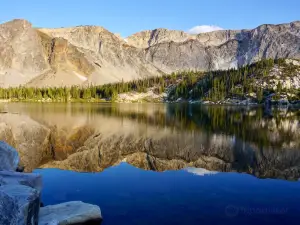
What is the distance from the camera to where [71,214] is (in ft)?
53.6

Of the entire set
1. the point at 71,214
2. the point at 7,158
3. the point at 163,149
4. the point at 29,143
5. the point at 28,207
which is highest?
the point at 28,207

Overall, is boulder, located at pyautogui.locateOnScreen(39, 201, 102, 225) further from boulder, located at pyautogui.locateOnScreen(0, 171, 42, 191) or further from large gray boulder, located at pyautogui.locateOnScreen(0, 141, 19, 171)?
large gray boulder, located at pyautogui.locateOnScreen(0, 141, 19, 171)

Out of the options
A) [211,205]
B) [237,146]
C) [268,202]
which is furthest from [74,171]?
[237,146]

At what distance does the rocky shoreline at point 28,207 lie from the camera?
11.6 meters

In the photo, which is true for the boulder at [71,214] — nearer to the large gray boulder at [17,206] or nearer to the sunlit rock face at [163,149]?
the large gray boulder at [17,206]

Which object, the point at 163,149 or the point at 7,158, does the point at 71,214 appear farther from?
the point at 163,149

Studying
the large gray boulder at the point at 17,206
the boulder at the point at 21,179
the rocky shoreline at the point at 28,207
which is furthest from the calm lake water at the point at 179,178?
the large gray boulder at the point at 17,206

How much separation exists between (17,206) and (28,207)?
0.51m

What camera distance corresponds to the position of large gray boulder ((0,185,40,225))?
11.4 meters

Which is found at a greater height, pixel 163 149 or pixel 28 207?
pixel 28 207

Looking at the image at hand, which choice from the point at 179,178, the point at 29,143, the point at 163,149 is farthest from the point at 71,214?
the point at 29,143

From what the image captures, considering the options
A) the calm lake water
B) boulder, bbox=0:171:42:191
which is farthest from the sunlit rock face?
boulder, bbox=0:171:42:191

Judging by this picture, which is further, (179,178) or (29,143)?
(29,143)

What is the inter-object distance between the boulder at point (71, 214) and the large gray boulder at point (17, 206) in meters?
2.65
